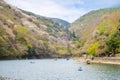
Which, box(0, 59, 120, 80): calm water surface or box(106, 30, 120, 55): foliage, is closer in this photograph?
box(0, 59, 120, 80): calm water surface

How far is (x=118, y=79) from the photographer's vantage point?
80.7 metres

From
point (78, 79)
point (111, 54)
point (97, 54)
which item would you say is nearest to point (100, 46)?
point (97, 54)

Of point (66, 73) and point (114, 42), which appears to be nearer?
point (66, 73)

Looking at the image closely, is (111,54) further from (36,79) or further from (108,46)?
(36,79)

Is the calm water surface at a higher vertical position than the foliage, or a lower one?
lower

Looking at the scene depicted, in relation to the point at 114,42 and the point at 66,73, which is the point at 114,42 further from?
the point at 66,73

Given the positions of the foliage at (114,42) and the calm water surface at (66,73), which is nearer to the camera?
the calm water surface at (66,73)

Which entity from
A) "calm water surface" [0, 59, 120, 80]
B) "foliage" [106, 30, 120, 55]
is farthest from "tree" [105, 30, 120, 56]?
"calm water surface" [0, 59, 120, 80]

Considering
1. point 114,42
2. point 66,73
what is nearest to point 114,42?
point 114,42

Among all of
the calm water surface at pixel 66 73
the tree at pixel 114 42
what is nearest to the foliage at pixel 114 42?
Answer: the tree at pixel 114 42

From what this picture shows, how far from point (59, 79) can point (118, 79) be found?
1534 centimetres

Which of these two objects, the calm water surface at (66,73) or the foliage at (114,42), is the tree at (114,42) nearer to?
the foliage at (114,42)

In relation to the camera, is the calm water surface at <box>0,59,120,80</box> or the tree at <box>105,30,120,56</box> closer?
the calm water surface at <box>0,59,120,80</box>

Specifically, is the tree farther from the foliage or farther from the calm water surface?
the calm water surface
